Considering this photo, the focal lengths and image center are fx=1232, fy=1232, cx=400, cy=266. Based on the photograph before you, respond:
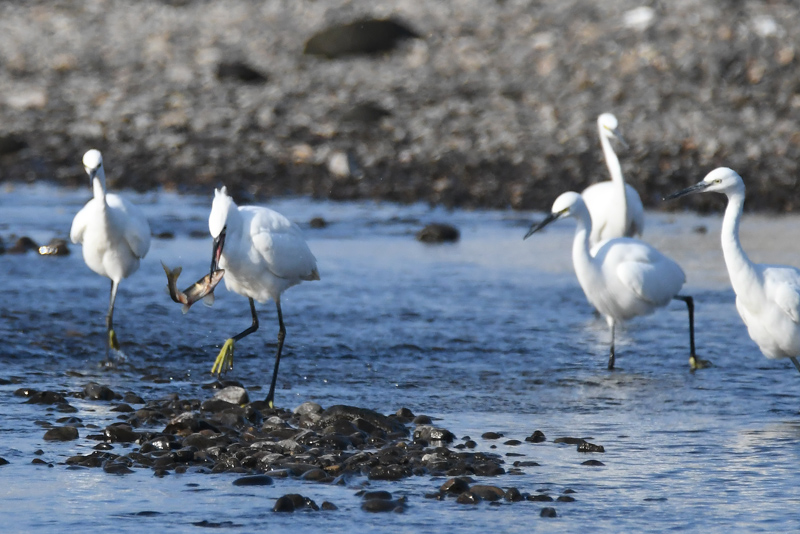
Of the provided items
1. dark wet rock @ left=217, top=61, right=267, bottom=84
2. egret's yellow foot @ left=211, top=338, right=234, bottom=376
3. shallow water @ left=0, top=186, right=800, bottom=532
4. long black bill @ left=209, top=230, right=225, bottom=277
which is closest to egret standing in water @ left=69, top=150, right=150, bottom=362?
shallow water @ left=0, top=186, right=800, bottom=532

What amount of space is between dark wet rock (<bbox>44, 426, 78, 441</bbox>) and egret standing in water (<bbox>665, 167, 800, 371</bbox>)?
3.68 metres

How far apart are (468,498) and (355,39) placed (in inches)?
848

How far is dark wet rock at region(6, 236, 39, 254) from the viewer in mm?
12461

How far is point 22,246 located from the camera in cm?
1252

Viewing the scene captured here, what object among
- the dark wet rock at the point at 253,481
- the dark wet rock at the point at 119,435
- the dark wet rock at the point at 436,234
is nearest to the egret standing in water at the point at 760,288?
the dark wet rock at the point at 253,481

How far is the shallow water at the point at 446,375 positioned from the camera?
16.8 ft

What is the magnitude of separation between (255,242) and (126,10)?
2796 centimetres

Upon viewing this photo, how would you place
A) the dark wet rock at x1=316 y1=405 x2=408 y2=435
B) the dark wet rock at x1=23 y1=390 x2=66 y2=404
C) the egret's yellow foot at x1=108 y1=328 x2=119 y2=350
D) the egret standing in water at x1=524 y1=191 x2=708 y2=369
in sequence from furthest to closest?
the egret standing in water at x1=524 y1=191 x2=708 y2=369 → the egret's yellow foot at x1=108 y1=328 x2=119 y2=350 → the dark wet rock at x1=23 y1=390 x2=66 y2=404 → the dark wet rock at x1=316 y1=405 x2=408 y2=435

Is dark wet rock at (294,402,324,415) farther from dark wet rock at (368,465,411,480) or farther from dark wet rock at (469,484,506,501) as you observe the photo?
dark wet rock at (469,484,506,501)

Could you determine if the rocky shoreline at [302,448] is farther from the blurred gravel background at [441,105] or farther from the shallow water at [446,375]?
the blurred gravel background at [441,105]

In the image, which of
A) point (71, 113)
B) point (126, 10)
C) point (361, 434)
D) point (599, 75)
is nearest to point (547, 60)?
point (599, 75)

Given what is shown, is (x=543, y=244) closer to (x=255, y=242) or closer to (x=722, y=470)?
(x=255, y=242)

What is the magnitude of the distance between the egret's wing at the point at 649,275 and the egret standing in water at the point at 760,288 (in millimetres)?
1318

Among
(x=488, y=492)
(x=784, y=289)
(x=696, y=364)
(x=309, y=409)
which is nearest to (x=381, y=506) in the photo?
(x=488, y=492)
